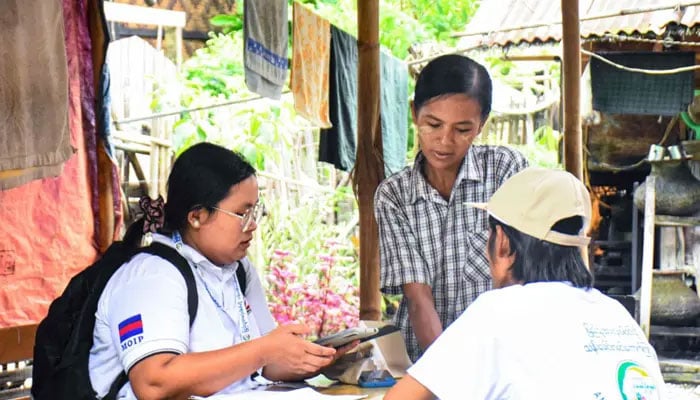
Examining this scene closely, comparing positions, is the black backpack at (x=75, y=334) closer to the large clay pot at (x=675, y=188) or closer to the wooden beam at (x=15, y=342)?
the wooden beam at (x=15, y=342)

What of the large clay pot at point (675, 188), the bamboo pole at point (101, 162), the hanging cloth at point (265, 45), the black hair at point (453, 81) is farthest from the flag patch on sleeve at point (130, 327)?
the large clay pot at point (675, 188)

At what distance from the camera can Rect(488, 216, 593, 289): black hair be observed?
8.16ft

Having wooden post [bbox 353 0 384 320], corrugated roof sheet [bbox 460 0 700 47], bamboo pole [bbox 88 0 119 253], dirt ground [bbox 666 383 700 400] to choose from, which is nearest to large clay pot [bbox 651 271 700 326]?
dirt ground [bbox 666 383 700 400]

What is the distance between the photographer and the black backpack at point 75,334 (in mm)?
2930

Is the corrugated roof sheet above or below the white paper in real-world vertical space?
above

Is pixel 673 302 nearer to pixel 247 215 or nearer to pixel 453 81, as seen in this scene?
pixel 453 81

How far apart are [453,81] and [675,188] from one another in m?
8.10

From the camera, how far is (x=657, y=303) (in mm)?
10805

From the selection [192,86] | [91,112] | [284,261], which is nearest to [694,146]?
[284,261]

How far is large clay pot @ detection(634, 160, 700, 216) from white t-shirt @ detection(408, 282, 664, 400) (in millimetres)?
9142

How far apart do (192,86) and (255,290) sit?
7538mm

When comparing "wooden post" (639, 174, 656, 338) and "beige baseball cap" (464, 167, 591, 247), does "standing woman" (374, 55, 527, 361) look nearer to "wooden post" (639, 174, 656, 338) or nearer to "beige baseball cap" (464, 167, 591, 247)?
"beige baseball cap" (464, 167, 591, 247)

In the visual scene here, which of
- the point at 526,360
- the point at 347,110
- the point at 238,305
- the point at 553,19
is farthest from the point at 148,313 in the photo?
the point at 553,19

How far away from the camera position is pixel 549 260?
8.18 feet
